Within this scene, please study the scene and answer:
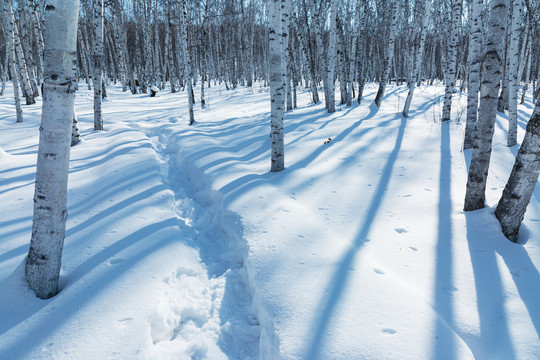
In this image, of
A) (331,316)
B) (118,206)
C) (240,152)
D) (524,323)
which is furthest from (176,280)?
(240,152)

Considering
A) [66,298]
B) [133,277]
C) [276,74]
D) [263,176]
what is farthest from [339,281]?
→ [276,74]

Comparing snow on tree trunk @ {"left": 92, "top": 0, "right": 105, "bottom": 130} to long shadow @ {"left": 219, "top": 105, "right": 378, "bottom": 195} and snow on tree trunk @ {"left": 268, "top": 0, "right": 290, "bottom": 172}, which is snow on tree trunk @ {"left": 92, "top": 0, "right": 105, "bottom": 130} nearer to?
snow on tree trunk @ {"left": 268, "top": 0, "right": 290, "bottom": 172}

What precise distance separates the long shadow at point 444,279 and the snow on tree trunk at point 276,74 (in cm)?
283

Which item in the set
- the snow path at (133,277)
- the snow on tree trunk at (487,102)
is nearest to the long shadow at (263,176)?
the snow path at (133,277)

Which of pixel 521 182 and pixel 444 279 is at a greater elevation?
pixel 521 182

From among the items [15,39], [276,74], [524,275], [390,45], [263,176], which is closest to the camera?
[524,275]

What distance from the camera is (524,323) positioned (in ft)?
7.43

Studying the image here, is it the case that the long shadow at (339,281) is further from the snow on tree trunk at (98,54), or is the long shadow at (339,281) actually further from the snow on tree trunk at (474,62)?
the snow on tree trunk at (98,54)

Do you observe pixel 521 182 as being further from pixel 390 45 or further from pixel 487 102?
pixel 390 45

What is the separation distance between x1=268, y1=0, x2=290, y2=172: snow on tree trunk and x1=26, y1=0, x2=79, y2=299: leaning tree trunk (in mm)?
3484

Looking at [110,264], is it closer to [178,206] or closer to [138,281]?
[138,281]

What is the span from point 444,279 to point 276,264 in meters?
1.61

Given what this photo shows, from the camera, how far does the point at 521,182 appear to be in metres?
3.02

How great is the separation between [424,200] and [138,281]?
3.95m
